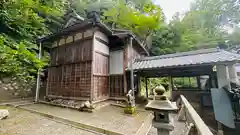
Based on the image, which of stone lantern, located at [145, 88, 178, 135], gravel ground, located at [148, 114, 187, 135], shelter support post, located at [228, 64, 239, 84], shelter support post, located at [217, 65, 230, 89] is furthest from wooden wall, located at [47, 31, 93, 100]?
shelter support post, located at [228, 64, 239, 84]

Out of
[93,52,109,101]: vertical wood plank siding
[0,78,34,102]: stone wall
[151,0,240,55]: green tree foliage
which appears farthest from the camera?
[151,0,240,55]: green tree foliage

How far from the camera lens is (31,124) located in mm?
4277

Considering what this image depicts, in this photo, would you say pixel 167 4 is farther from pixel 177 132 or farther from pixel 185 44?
pixel 177 132

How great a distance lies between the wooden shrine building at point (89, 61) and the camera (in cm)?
682

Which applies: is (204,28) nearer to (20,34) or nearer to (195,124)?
(195,124)

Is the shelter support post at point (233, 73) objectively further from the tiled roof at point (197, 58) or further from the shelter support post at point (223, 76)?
the tiled roof at point (197, 58)

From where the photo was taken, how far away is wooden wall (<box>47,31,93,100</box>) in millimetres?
6887

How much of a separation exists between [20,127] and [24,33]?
7.38m

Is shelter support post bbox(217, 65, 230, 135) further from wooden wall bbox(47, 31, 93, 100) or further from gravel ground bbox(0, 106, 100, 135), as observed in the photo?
wooden wall bbox(47, 31, 93, 100)

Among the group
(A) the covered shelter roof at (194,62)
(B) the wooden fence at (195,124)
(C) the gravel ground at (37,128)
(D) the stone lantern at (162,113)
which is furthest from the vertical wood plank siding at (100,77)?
(D) the stone lantern at (162,113)

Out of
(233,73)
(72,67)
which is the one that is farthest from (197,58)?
(72,67)

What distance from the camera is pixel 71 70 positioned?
7.60 metres

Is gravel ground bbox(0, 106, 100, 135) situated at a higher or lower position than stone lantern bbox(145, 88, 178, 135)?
lower

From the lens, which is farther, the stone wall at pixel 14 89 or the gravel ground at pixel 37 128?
the stone wall at pixel 14 89
